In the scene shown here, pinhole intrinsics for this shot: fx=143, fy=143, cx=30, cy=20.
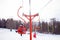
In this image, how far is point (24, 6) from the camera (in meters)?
1.87

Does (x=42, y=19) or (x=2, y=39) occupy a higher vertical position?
(x=42, y=19)

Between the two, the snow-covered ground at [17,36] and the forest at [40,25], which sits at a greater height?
the forest at [40,25]

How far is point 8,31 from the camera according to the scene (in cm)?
184

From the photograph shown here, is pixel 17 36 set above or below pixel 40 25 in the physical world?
below

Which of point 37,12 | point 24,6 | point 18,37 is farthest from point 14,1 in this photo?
point 18,37

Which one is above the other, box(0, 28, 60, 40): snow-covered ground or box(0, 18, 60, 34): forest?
box(0, 18, 60, 34): forest

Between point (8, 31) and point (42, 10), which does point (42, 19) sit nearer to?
point (42, 10)

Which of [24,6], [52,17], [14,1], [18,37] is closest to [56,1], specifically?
[52,17]

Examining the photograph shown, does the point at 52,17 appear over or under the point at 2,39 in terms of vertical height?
over

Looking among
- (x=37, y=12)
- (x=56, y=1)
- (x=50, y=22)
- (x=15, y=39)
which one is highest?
(x=56, y=1)

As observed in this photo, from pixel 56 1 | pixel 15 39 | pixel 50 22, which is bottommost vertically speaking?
pixel 15 39

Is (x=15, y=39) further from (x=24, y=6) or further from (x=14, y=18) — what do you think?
(x=24, y=6)

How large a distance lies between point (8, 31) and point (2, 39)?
0.13 metres

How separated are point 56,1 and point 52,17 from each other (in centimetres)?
22
